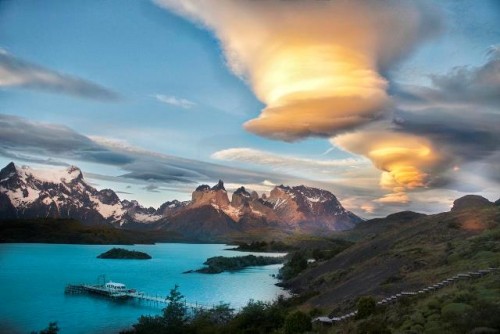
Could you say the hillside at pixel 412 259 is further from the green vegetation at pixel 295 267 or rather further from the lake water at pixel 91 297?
the lake water at pixel 91 297

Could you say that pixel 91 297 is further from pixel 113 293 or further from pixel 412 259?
pixel 412 259

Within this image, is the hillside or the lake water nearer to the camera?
the hillside

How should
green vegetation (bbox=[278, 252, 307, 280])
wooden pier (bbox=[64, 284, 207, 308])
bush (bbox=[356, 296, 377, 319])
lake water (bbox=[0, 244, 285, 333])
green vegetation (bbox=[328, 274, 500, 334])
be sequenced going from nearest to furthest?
1. green vegetation (bbox=[328, 274, 500, 334])
2. bush (bbox=[356, 296, 377, 319])
3. lake water (bbox=[0, 244, 285, 333])
4. wooden pier (bbox=[64, 284, 207, 308])
5. green vegetation (bbox=[278, 252, 307, 280])

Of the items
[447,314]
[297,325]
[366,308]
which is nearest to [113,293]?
[297,325]

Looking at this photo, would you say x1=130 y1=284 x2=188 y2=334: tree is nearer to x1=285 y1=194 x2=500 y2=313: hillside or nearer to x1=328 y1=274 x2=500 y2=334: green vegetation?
x1=285 y1=194 x2=500 y2=313: hillside

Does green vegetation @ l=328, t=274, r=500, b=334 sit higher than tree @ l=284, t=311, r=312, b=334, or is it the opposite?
green vegetation @ l=328, t=274, r=500, b=334


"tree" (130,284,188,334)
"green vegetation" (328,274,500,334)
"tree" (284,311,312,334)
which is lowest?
"tree" (130,284,188,334)

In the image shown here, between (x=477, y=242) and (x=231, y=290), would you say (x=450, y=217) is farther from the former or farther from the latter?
(x=231, y=290)

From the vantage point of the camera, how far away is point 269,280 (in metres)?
173

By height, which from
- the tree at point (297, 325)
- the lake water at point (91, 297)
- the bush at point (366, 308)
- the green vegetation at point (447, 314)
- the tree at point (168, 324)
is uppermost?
the green vegetation at point (447, 314)

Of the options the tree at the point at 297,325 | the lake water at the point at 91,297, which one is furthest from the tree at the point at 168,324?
the lake water at the point at 91,297

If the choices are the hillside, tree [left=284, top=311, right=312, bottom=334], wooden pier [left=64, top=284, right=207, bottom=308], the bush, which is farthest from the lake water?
the bush

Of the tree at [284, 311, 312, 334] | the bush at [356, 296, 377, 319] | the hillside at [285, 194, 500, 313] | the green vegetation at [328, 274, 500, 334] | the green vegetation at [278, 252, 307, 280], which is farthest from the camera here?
the green vegetation at [278, 252, 307, 280]

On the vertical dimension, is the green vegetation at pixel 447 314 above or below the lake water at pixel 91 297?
above
